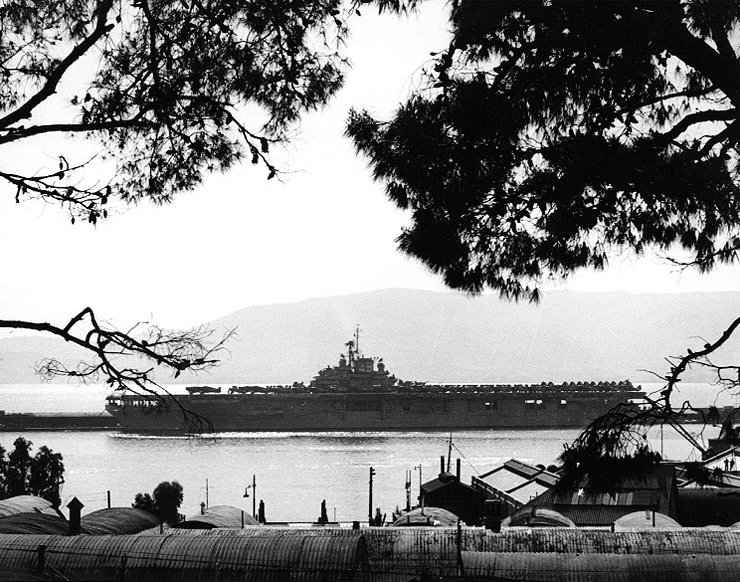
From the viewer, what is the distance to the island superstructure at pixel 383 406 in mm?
76500

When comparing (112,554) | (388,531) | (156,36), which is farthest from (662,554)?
(156,36)

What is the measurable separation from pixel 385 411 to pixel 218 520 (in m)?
59.5

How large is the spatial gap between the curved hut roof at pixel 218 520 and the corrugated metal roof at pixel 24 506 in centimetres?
313

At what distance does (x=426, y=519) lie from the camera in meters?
18.7

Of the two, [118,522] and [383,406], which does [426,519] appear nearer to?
[118,522]

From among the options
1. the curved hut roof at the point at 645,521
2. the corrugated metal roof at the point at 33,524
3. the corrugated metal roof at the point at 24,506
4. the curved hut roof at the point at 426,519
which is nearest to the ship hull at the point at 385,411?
the corrugated metal roof at the point at 24,506

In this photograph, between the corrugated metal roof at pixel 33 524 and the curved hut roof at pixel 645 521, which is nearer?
the corrugated metal roof at pixel 33 524

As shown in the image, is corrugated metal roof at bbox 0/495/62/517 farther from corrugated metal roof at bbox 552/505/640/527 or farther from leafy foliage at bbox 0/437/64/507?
corrugated metal roof at bbox 552/505/640/527

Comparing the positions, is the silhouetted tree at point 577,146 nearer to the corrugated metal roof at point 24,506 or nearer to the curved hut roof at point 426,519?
the curved hut roof at point 426,519

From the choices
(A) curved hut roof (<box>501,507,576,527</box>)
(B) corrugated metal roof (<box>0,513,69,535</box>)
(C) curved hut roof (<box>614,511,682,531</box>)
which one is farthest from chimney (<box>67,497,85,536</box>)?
(C) curved hut roof (<box>614,511,682,531</box>)

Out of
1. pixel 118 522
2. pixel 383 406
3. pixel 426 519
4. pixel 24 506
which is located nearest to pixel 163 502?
pixel 24 506

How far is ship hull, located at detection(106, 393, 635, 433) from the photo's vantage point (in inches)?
3000

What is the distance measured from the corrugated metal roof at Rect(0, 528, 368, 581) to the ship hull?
63947 mm

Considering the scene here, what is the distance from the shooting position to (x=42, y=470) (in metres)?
31.3
